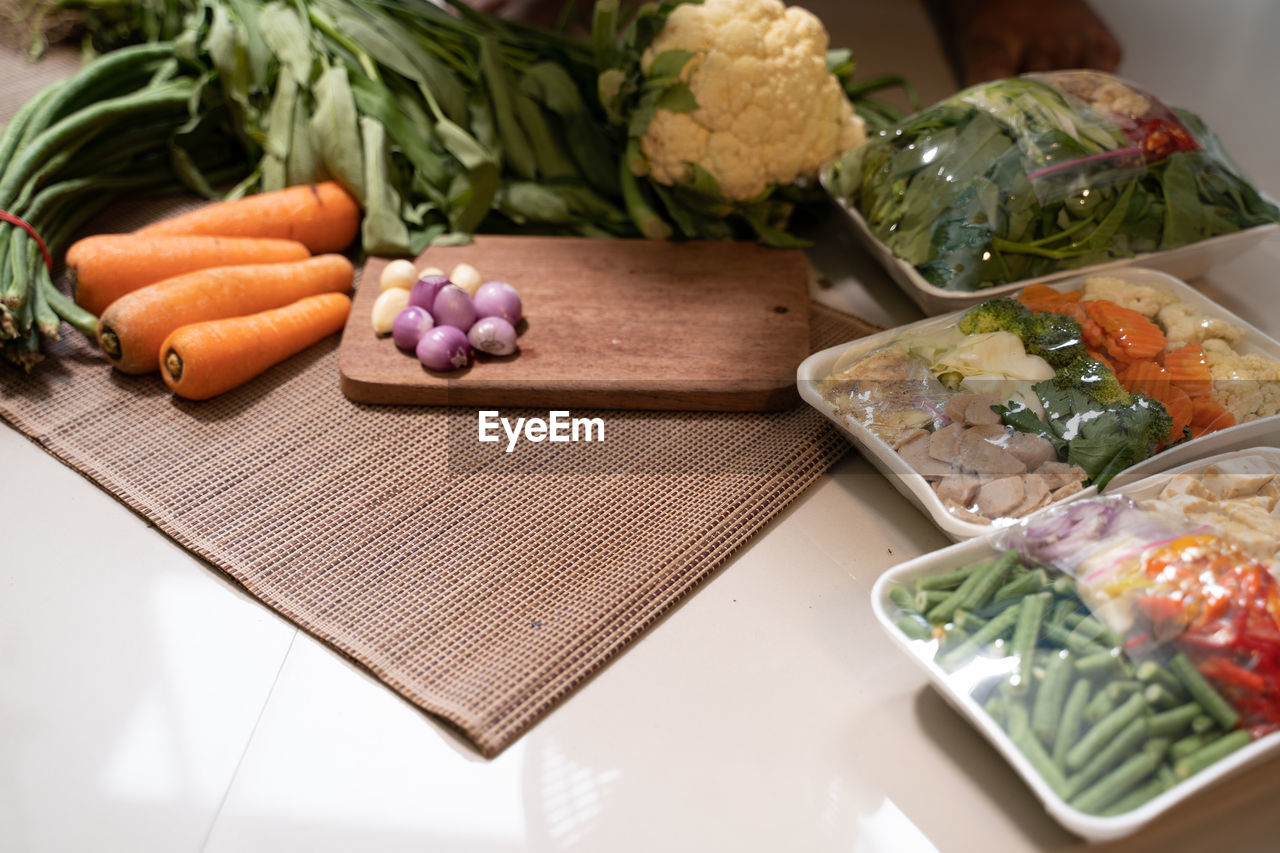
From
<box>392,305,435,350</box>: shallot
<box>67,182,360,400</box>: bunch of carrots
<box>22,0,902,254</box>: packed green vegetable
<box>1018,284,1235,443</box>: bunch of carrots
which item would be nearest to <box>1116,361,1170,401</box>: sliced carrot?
<box>1018,284,1235,443</box>: bunch of carrots

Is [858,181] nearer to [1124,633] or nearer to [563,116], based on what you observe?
[563,116]

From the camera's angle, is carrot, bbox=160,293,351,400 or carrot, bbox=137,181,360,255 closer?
carrot, bbox=160,293,351,400

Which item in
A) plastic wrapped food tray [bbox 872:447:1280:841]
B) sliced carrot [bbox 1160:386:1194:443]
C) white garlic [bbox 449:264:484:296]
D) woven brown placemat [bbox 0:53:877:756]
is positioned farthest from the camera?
white garlic [bbox 449:264:484:296]

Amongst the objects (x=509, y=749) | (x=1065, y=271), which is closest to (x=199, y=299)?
(x=509, y=749)

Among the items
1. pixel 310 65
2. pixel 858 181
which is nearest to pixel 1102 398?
pixel 858 181

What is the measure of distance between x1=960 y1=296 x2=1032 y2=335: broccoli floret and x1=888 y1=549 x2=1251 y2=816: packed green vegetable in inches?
12.8

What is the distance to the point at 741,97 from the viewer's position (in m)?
1.27

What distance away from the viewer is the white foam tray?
1159 millimetres

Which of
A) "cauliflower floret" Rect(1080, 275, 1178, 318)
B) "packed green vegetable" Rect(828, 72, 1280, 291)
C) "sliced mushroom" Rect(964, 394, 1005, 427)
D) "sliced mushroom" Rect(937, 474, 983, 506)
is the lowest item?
"sliced mushroom" Rect(937, 474, 983, 506)

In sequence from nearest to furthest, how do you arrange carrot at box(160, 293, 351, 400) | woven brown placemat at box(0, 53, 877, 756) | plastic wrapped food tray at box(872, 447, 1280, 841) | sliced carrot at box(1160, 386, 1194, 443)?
plastic wrapped food tray at box(872, 447, 1280, 841)
woven brown placemat at box(0, 53, 877, 756)
sliced carrot at box(1160, 386, 1194, 443)
carrot at box(160, 293, 351, 400)

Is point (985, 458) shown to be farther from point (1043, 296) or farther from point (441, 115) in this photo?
point (441, 115)

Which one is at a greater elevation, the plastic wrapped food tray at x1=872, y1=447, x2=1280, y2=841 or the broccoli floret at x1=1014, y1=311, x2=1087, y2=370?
the broccoli floret at x1=1014, y1=311, x2=1087, y2=370

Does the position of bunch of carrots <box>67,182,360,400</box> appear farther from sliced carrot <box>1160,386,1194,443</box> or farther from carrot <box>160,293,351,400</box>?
sliced carrot <box>1160,386,1194,443</box>

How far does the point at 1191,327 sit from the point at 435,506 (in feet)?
2.87
